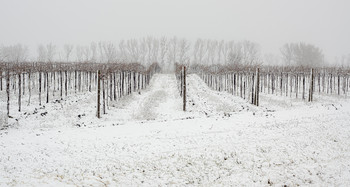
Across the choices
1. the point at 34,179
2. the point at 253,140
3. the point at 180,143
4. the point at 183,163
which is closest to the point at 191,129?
the point at 180,143

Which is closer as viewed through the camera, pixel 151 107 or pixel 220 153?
pixel 220 153

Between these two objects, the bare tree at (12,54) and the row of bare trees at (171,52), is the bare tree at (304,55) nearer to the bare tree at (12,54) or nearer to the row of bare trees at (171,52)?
the row of bare trees at (171,52)

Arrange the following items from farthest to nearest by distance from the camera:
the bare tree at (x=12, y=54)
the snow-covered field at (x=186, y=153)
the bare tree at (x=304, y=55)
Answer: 1. the bare tree at (x=304, y=55)
2. the bare tree at (x=12, y=54)
3. the snow-covered field at (x=186, y=153)

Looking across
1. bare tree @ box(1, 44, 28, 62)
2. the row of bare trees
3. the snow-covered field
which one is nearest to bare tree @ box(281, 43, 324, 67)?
the row of bare trees

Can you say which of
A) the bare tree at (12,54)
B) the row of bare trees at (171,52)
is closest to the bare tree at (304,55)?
the row of bare trees at (171,52)

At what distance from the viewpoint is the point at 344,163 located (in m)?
10.4

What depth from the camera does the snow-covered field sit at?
905 cm

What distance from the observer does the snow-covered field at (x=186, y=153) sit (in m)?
9.05

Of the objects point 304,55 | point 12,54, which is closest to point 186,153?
point 12,54

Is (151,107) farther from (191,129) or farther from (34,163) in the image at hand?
(34,163)

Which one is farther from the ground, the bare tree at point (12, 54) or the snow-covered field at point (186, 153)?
the bare tree at point (12, 54)

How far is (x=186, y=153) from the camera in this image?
38.5ft

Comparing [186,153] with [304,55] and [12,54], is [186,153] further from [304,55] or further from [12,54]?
[304,55]

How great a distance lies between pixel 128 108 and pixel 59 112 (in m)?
7.26
